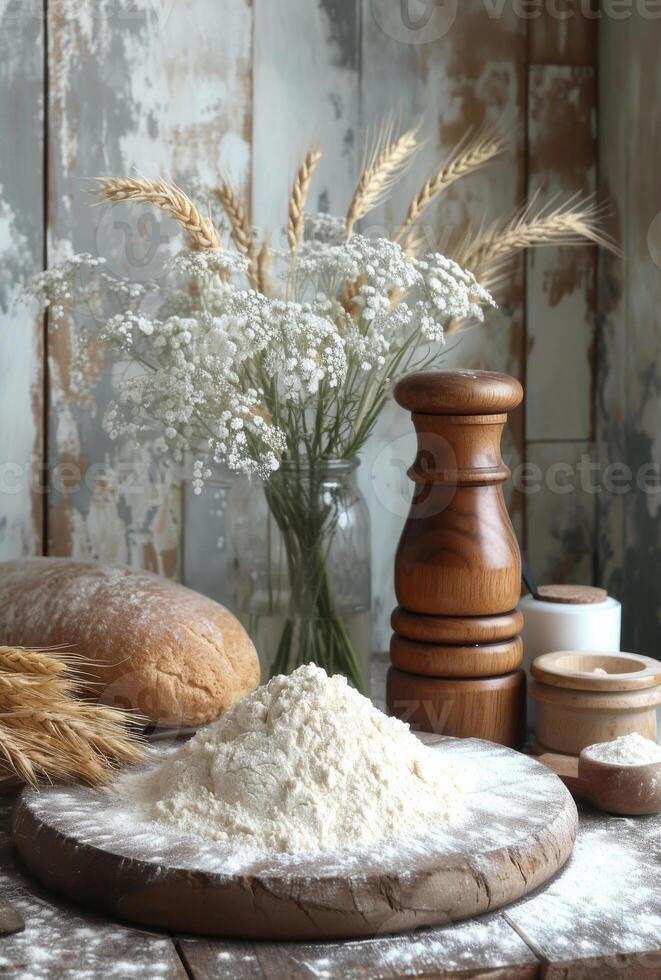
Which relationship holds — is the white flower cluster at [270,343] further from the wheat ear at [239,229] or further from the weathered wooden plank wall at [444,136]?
the weathered wooden plank wall at [444,136]

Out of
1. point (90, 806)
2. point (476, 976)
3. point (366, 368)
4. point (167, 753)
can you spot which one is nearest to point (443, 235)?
point (366, 368)

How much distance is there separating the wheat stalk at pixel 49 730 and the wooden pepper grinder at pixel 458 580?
0.90ft

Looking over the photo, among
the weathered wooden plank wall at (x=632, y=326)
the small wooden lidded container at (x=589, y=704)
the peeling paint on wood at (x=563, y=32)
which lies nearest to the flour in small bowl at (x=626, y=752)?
the small wooden lidded container at (x=589, y=704)

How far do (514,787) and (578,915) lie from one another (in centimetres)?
13

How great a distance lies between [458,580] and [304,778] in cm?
30

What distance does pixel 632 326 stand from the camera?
1438 mm

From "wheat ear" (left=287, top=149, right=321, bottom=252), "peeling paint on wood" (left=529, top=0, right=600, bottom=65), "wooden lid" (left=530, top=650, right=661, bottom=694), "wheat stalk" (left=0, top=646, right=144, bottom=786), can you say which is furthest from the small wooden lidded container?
"peeling paint on wood" (left=529, top=0, right=600, bottom=65)

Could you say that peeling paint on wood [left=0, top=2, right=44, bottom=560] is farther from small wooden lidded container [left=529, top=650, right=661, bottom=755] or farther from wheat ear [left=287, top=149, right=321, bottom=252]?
small wooden lidded container [left=529, top=650, right=661, bottom=755]

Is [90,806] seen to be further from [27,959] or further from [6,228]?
[6,228]

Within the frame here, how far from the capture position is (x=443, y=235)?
1.49 meters

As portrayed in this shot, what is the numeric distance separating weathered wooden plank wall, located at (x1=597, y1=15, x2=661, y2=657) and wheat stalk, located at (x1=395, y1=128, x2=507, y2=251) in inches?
5.9

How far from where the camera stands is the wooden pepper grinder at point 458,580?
1029 mm

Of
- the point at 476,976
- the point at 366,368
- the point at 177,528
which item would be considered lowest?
the point at 476,976

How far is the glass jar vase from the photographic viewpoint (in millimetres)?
1193
